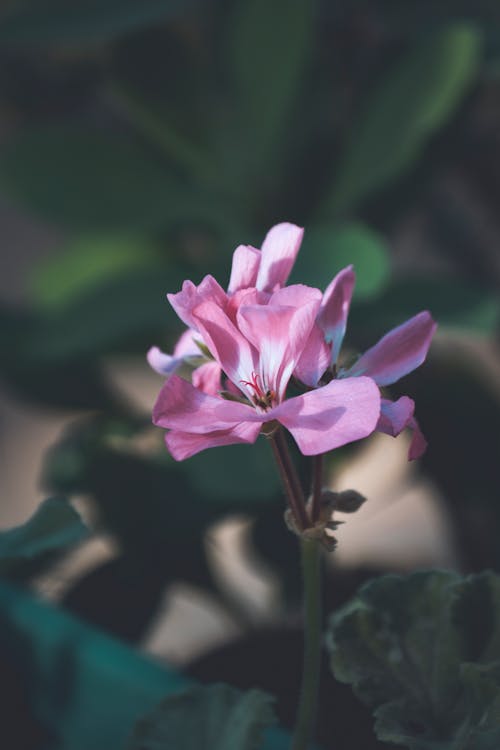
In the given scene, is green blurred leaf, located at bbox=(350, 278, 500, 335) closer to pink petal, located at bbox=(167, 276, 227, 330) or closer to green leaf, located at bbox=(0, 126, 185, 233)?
green leaf, located at bbox=(0, 126, 185, 233)

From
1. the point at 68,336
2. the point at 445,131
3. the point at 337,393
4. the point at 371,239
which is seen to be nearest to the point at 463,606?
the point at 337,393

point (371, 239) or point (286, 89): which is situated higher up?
point (286, 89)

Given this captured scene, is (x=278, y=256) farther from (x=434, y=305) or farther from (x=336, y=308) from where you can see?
(x=434, y=305)

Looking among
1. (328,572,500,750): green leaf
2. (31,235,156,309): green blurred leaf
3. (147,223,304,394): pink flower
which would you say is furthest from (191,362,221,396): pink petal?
(31,235,156,309): green blurred leaf

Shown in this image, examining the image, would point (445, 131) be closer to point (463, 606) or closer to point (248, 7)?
point (248, 7)

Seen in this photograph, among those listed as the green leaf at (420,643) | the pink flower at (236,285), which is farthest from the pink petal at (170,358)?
the green leaf at (420,643)
